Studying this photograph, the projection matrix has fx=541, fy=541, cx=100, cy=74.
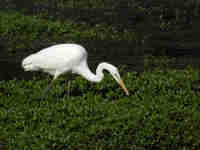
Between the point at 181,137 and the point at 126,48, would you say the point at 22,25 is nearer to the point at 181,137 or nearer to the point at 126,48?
the point at 126,48

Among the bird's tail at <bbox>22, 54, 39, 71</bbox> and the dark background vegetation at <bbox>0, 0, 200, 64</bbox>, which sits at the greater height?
the bird's tail at <bbox>22, 54, 39, 71</bbox>

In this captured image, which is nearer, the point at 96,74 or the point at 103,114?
the point at 103,114

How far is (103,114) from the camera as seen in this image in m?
8.39

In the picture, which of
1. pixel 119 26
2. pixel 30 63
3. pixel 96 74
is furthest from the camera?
pixel 119 26

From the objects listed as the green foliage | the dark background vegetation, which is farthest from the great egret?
the dark background vegetation

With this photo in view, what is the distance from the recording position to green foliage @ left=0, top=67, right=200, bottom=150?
24.8 feet

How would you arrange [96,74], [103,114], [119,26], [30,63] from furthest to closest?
[119,26] < [30,63] < [96,74] < [103,114]

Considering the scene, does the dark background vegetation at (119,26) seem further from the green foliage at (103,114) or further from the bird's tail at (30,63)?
the green foliage at (103,114)

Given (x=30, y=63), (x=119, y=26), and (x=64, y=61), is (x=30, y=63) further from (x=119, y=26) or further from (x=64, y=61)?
(x=119, y=26)

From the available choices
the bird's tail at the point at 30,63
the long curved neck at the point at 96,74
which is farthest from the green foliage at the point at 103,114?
the bird's tail at the point at 30,63

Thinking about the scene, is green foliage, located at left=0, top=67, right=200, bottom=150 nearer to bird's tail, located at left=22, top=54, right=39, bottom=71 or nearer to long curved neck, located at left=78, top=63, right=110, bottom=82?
long curved neck, located at left=78, top=63, right=110, bottom=82

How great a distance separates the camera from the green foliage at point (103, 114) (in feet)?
24.8

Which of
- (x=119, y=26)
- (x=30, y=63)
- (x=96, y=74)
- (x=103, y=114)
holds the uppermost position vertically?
(x=30, y=63)

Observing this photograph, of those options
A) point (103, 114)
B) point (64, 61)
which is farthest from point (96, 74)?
point (103, 114)
